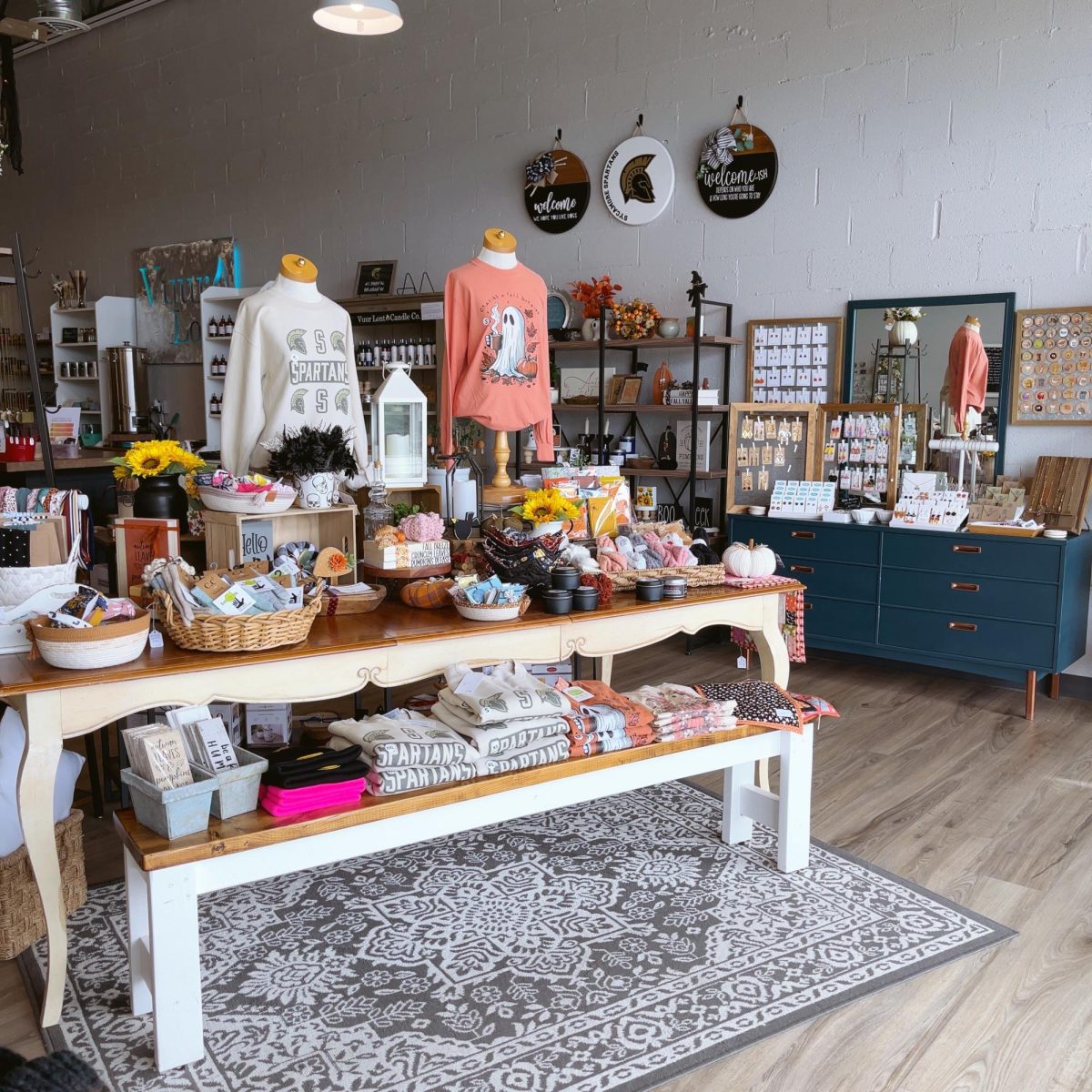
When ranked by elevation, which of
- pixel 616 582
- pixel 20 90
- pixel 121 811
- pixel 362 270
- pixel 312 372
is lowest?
pixel 121 811

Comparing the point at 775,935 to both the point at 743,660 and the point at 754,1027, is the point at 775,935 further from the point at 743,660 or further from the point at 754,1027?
the point at 743,660

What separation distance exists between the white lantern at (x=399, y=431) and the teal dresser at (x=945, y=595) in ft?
8.72

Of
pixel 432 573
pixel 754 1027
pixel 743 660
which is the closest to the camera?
pixel 754 1027

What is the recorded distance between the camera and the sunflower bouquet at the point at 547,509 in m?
3.68

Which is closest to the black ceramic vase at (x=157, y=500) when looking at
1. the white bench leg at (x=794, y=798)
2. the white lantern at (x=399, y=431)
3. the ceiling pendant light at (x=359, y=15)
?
the white lantern at (x=399, y=431)

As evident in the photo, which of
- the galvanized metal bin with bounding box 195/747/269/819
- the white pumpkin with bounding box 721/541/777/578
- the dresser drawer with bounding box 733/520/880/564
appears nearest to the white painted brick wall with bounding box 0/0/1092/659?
the dresser drawer with bounding box 733/520/880/564

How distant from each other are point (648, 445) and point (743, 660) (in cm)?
200

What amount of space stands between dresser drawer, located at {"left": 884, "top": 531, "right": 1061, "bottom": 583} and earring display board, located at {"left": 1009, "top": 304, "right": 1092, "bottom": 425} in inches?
29.3

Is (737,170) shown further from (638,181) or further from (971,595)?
(971,595)

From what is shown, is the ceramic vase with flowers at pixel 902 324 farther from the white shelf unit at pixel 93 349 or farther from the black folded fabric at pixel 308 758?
the white shelf unit at pixel 93 349

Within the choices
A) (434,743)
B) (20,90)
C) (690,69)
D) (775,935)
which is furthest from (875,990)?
(20,90)

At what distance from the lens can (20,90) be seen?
36.6ft

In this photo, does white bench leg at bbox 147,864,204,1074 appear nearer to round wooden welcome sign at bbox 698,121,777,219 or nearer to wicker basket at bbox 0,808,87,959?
wicker basket at bbox 0,808,87,959

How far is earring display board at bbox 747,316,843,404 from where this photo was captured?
19.9ft
